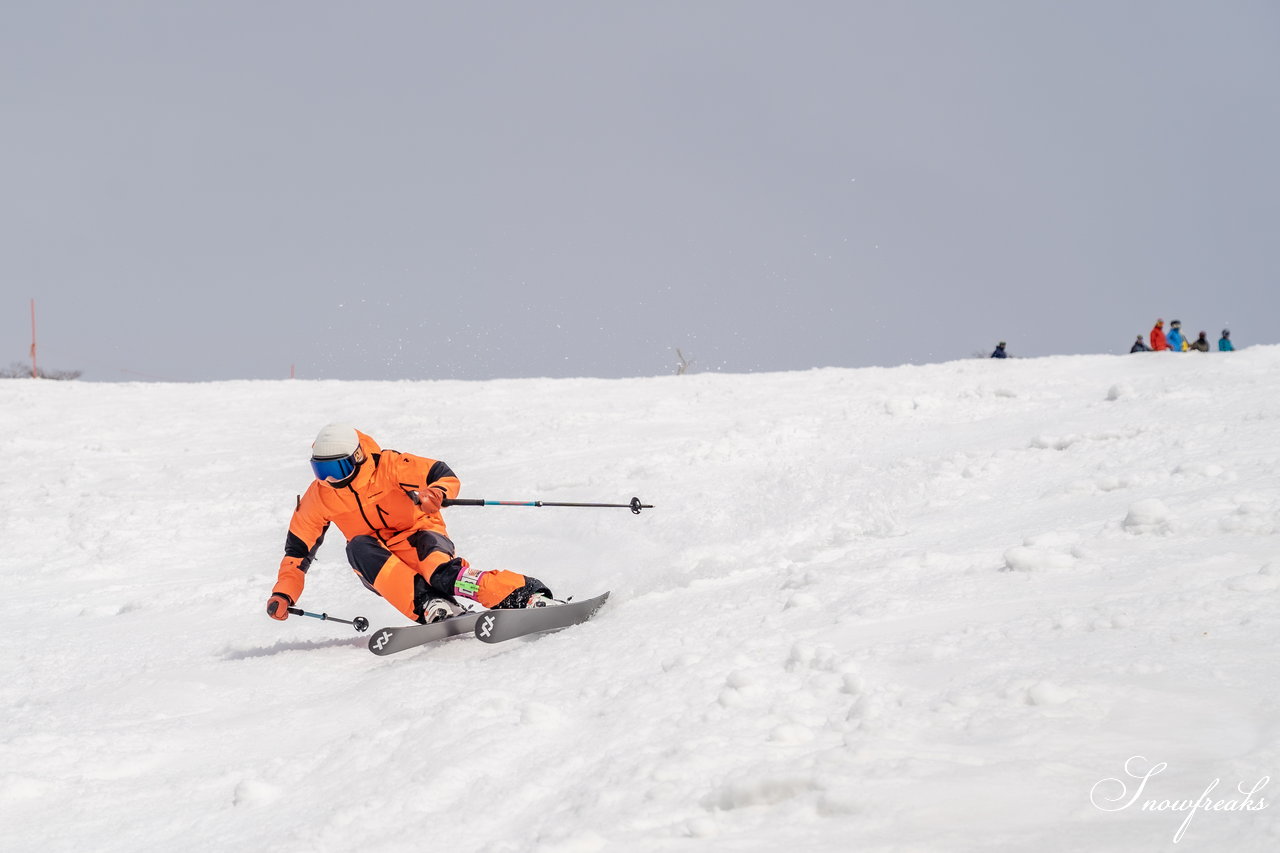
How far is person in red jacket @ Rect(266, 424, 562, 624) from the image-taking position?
6.30 meters

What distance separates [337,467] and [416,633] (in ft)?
3.71

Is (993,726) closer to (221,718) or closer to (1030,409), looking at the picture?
(221,718)

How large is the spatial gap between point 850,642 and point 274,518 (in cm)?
883

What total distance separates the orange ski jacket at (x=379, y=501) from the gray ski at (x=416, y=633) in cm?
62

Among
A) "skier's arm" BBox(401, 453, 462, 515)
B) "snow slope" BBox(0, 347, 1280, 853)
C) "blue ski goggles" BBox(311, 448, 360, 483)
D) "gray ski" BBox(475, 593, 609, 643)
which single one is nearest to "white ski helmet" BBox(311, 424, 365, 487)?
"blue ski goggles" BBox(311, 448, 360, 483)

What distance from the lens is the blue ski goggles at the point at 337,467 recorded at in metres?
6.34

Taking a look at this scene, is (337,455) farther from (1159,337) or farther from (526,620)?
(1159,337)

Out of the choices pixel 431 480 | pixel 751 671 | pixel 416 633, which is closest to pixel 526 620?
pixel 416 633

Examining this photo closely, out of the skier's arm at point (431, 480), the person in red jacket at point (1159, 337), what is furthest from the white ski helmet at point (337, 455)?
the person in red jacket at point (1159, 337)

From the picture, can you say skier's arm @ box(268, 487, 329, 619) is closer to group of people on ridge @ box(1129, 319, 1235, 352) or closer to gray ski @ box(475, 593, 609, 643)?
gray ski @ box(475, 593, 609, 643)

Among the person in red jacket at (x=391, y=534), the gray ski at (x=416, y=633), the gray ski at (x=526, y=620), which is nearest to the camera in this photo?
the gray ski at (x=526, y=620)

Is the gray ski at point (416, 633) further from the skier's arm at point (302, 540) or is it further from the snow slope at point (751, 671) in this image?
the skier's arm at point (302, 540)

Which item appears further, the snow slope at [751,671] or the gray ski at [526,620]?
the gray ski at [526,620]

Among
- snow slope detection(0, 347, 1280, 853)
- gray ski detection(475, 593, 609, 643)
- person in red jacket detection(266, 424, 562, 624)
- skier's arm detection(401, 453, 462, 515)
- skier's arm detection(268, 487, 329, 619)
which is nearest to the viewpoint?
snow slope detection(0, 347, 1280, 853)
